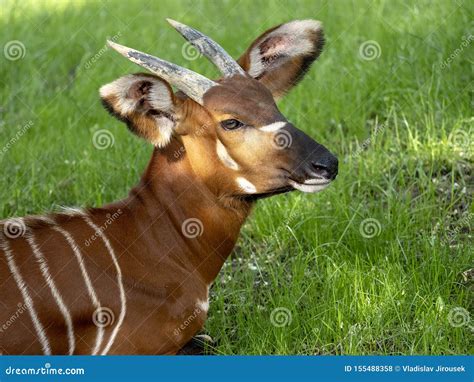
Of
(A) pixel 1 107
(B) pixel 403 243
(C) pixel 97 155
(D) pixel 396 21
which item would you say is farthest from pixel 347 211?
(A) pixel 1 107

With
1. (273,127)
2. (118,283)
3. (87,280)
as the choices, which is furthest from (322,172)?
(87,280)

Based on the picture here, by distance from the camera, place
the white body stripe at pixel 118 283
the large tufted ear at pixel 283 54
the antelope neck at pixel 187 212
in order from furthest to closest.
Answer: the large tufted ear at pixel 283 54 < the antelope neck at pixel 187 212 < the white body stripe at pixel 118 283

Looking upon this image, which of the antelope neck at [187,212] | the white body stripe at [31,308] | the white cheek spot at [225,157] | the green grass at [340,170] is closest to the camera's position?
the white body stripe at [31,308]

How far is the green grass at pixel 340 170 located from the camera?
6.09m

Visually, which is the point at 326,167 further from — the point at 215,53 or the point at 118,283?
the point at 118,283

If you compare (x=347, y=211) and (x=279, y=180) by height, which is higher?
(x=279, y=180)

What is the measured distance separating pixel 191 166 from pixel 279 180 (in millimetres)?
512

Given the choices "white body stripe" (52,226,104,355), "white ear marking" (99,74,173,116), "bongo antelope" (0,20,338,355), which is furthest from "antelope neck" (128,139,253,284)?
"white body stripe" (52,226,104,355)

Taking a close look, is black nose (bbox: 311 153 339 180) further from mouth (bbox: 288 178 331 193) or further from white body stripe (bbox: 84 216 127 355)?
white body stripe (bbox: 84 216 127 355)

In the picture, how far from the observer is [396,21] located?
361 inches

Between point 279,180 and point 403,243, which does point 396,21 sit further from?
point 279,180

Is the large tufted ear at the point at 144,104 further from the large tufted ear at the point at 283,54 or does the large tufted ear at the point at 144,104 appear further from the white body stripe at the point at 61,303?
the white body stripe at the point at 61,303

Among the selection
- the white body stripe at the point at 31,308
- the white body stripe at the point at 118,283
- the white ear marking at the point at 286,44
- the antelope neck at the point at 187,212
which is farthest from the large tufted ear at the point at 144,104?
the white body stripe at the point at 31,308

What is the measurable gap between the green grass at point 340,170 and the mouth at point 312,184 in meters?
0.95
